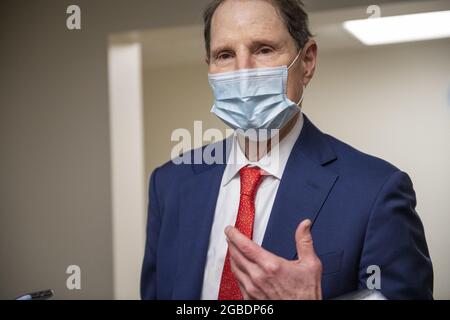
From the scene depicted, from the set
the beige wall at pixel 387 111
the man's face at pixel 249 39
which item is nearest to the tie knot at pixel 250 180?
the man's face at pixel 249 39

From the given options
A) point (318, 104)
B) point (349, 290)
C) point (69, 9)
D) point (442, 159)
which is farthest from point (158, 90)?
point (349, 290)

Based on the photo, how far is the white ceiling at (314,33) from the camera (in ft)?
4.07

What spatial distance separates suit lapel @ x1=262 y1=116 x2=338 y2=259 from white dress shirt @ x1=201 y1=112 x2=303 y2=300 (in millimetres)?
34

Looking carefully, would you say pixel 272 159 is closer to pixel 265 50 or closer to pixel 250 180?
pixel 250 180

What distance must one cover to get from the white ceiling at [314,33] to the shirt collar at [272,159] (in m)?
0.40

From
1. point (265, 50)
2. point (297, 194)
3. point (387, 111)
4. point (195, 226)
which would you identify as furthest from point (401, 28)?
point (195, 226)

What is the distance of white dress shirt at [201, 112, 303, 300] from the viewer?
92cm

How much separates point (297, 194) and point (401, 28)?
25.0 inches

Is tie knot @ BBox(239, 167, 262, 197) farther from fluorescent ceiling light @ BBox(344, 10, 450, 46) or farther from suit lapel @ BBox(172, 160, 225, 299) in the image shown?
fluorescent ceiling light @ BBox(344, 10, 450, 46)

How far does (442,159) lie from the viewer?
122cm

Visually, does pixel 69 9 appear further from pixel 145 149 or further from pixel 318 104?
pixel 318 104

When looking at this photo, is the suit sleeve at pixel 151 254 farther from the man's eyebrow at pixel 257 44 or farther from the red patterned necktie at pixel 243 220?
the man's eyebrow at pixel 257 44

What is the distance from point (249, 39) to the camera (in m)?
0.90
